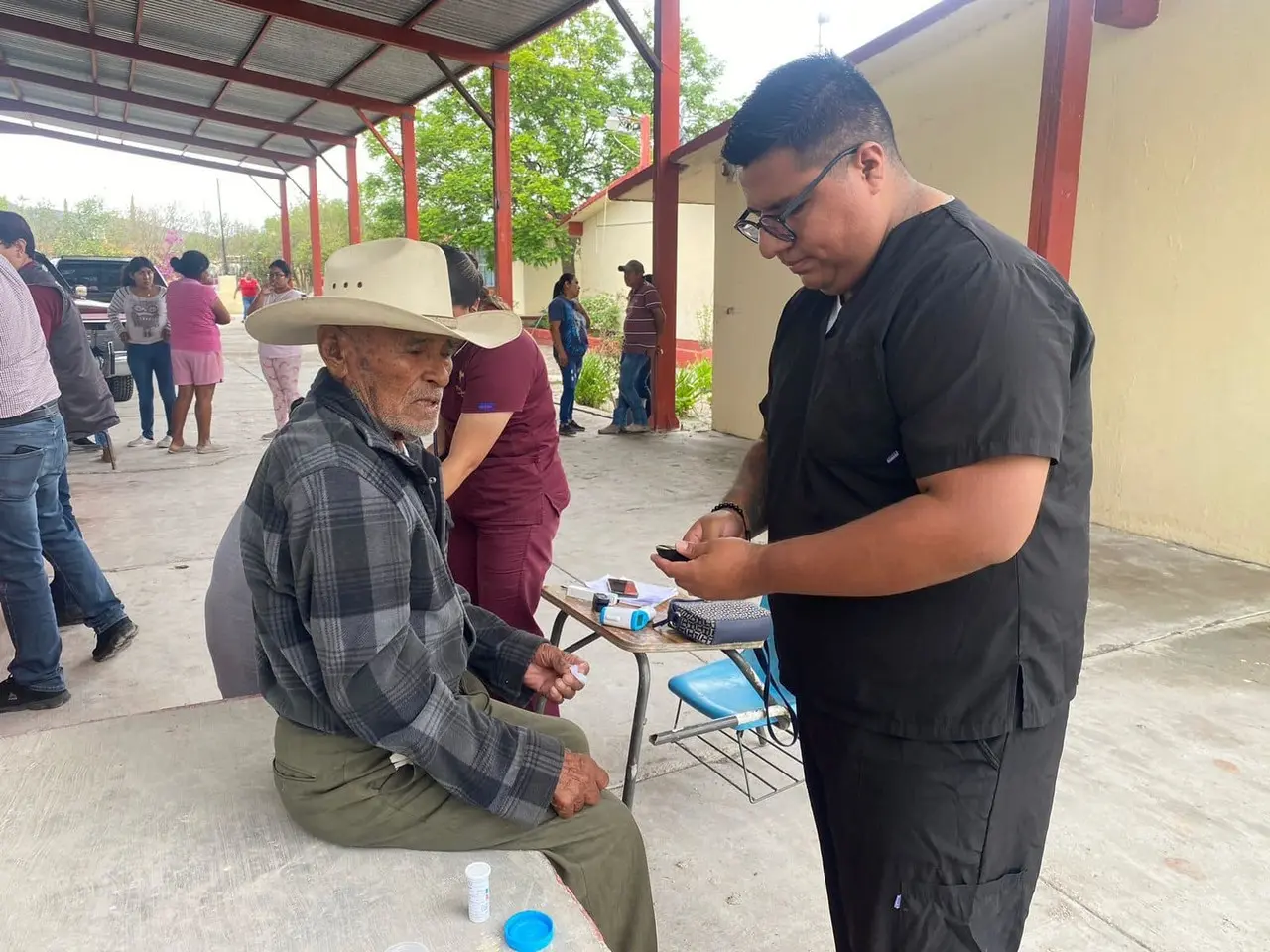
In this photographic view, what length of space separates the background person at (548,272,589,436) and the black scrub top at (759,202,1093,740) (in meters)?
8.69

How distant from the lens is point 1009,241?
1.25m

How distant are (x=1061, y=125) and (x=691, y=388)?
22.8 feet

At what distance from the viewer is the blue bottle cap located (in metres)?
1.38

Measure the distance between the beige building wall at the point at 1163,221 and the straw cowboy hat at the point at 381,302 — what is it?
5021 millimetres

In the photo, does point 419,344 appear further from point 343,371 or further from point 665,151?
point 665,151

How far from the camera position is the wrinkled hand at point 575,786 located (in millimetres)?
1684

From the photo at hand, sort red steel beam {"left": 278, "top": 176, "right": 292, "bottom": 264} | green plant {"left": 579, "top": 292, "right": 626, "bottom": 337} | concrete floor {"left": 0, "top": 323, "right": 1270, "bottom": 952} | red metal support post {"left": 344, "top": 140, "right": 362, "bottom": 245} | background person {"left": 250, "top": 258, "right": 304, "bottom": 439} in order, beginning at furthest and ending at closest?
red steel beam {"left": 278, "top": 176, "right": 292, "bottom": 264} → green plant {"left": 579, "top": 292, "right": 626, "bottom": 337} → red metal support post {"left": 344, "top": 140, "right": 362, "bottom": 245} → background person {"left": 250, "top": 258, "right": 304, "bottom": 439} → concrete floor {"left": 0, "top": 323, "right": 1270, "bottom": 952}

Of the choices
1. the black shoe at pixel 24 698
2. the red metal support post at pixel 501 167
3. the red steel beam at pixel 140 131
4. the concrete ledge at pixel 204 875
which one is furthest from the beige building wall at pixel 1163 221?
the red steel beam at pixel 140 131

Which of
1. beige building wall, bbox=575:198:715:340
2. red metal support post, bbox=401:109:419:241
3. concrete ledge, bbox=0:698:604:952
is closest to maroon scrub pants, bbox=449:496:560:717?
concrete ledge, bbox=0:698:604:952

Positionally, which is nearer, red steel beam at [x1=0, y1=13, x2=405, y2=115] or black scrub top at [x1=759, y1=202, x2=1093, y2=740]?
black scrub top at [x1=759, y1=202, x2=1093, y2=740]

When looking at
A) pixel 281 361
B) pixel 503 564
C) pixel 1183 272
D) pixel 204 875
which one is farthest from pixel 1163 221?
pixel 281 361

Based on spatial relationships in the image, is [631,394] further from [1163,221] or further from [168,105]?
[168,105]

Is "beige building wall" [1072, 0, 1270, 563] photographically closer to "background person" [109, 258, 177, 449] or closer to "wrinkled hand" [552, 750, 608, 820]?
"wrinkled hand" [552, 750, 608, 820]

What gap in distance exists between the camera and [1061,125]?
5.18m
